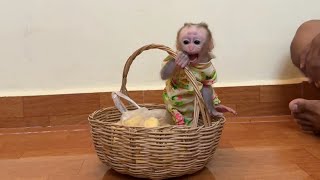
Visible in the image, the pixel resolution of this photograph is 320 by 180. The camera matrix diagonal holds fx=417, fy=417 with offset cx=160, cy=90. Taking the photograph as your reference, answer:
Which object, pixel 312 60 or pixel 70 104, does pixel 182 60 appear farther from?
pixel 70 104

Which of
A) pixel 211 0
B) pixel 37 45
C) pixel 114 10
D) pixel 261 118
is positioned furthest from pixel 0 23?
pixel 261 118

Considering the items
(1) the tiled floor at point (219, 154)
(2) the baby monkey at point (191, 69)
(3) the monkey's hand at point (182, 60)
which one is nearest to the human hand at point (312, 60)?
(1) the tiled floor at point (219, 154)

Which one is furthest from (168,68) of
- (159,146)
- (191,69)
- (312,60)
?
(312,60)

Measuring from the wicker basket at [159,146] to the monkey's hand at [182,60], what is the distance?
1 cm

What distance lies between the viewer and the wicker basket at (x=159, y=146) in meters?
0.77

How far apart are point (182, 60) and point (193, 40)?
0.20 feet

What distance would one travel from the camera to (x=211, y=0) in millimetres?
1272

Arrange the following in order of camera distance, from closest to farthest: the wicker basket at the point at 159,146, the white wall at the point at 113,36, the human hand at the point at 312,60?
the wicker basket at the point at 159,146 → the human hand at the point at 312,60 → the white wall at the point at 113,36

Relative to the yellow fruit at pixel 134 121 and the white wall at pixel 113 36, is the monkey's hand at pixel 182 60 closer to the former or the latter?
the yellow fruit at pixel 134 121

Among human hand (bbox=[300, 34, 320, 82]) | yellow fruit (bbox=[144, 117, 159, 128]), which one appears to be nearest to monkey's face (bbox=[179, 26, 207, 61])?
yellow fruit (bbox=[144, 117, 159, 128])

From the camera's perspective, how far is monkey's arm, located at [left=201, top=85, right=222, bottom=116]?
90cm

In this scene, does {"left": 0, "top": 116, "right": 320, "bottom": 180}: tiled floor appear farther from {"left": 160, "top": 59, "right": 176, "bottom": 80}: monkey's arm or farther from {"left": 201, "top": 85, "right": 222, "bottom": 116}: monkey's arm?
{"left": 160, "top": 59, "right": 176, "bottom": 80}: monkey's arm

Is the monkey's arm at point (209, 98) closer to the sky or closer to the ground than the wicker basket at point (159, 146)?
closer to the sky

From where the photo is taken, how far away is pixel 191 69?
88 cm
